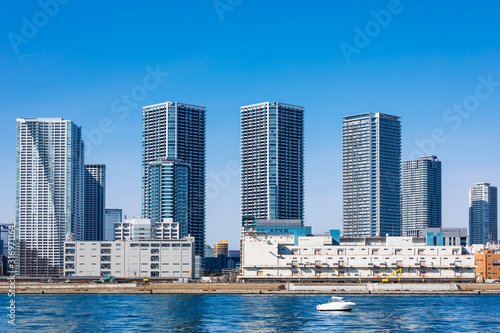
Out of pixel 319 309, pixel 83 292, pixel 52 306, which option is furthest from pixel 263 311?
pixel 83 292

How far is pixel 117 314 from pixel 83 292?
269ft

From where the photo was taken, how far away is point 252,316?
114625 mm

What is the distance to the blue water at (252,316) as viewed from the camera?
98938 mm

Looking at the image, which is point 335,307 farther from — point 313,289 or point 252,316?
point 313,289

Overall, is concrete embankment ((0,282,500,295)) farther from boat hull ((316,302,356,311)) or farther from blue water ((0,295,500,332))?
boat hull ((316,302,356,311))

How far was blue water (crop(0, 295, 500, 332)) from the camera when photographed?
325 ft

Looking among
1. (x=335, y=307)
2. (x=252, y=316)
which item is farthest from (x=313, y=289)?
(x=252, y=316)

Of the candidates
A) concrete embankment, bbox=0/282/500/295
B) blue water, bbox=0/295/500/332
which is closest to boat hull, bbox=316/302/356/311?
blue water, bbox=0/295/500/332

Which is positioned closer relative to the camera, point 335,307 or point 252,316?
point 252,316

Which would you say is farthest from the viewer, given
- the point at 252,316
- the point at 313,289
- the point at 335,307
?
the point at 313,289

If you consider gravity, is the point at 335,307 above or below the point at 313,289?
above

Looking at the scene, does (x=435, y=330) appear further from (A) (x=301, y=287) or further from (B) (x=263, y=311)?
(A) (x=301, y=287)

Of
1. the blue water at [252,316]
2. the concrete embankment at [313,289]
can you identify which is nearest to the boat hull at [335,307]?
the blue water at [252,316]

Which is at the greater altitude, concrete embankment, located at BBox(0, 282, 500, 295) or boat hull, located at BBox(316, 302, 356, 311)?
boat hull, located at BBox(316, 302, 356, 311)
